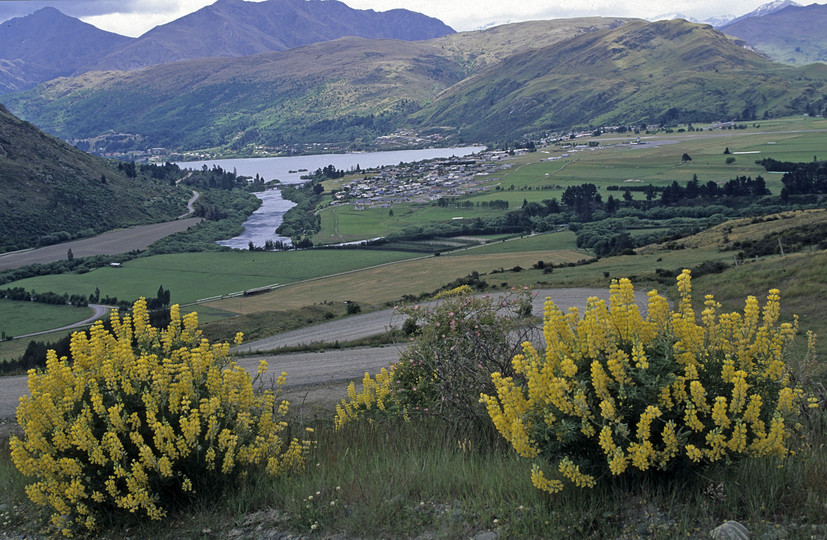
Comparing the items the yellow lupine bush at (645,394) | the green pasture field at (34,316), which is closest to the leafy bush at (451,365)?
the yellow lupine bush at (645,394)

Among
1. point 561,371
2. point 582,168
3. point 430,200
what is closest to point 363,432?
point 561,371

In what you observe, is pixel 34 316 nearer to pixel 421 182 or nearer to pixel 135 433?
pixel 135 433

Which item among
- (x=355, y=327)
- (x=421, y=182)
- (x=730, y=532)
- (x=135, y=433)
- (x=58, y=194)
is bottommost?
(x=355, y=327)

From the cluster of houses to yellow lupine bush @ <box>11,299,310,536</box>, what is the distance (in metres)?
100

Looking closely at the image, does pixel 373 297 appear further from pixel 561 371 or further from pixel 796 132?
pixel 796 132

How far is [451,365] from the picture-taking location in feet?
25.0

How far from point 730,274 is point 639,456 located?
22.5 m

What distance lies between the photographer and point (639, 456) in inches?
169

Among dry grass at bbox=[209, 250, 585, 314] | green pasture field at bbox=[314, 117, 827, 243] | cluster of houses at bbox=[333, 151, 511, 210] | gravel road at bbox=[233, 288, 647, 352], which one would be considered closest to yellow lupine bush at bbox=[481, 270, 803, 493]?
gravel road at bbox=[233, 288, 647, 352]

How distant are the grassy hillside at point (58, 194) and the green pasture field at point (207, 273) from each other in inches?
987

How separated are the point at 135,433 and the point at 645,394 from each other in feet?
12.6

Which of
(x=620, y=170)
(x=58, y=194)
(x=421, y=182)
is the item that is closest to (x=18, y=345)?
(x=58, y=194)

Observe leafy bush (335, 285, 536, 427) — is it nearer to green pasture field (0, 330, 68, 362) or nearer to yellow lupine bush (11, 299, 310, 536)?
yellow lupine bush (11, 299, 310, 536)

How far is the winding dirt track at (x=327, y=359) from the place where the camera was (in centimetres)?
1797
